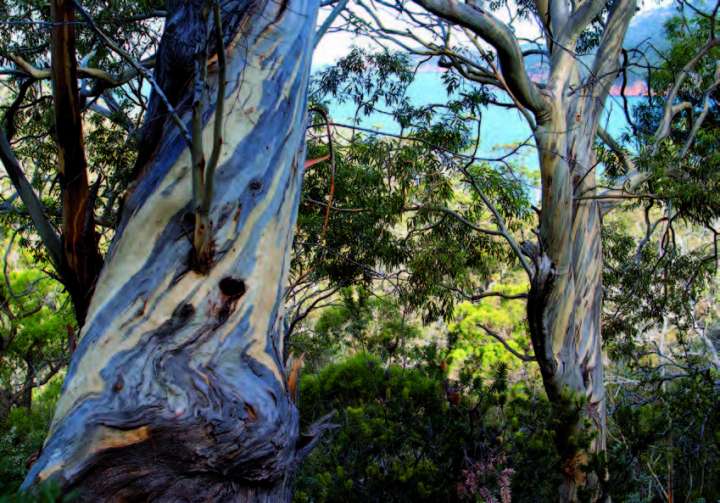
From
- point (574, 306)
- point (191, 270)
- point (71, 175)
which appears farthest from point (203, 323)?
point (574, 306)

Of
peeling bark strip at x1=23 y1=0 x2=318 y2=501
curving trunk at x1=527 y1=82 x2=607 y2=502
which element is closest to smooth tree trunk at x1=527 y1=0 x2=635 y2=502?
curving trunk at x1=527 y1=82 x2=607 y2=502

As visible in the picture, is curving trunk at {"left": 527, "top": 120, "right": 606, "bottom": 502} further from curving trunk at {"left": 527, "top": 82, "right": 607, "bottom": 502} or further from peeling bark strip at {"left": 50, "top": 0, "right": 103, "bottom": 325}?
peeling bark strip at {"left": 50, "top": 0, "right": 103, "bottom": 325}

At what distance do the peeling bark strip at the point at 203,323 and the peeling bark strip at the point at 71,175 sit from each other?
0.22 m

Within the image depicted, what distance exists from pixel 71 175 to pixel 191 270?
671 millimetres

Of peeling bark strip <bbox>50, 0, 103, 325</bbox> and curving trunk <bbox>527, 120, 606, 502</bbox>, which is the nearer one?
peeling bark strip <bbox>50, 0, 103, 325</bbox>

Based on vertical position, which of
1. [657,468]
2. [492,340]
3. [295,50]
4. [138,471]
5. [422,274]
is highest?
[492,340]

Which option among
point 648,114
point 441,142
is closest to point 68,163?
point 441,142

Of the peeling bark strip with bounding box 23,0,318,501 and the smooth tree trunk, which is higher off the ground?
the smooth tree trunk

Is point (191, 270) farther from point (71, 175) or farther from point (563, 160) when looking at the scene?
point (563, 160)

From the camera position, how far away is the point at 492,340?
12.2 m

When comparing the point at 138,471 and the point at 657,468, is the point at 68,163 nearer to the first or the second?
the point at 138,471

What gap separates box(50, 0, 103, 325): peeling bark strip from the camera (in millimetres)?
2416

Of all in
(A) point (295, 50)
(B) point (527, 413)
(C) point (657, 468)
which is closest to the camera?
(A) point (295, 50)

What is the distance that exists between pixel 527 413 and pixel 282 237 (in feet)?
8.18
